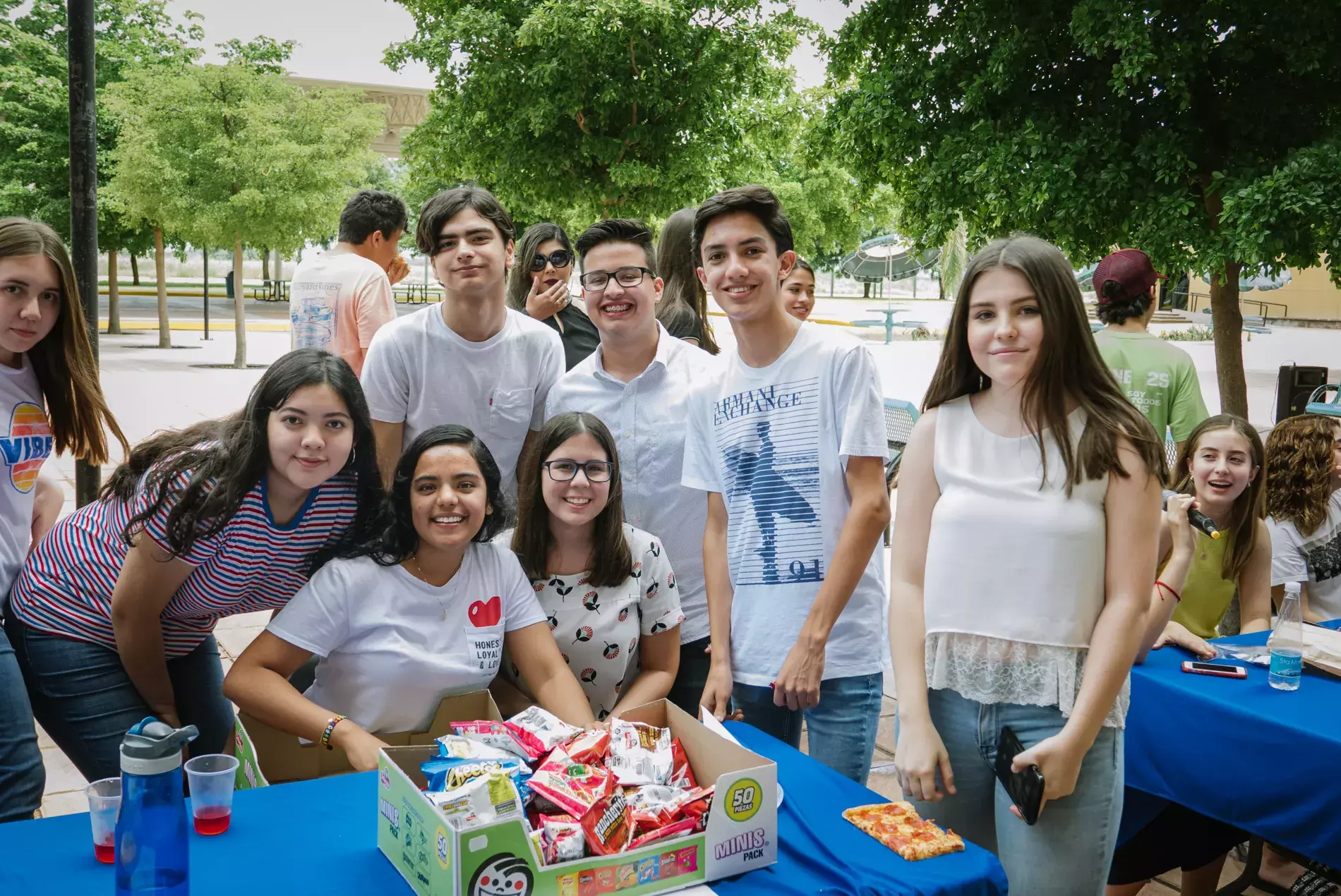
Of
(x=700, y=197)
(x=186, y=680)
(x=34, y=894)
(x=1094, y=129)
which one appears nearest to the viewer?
(x=34, y=894)

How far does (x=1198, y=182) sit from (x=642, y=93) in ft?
17.3

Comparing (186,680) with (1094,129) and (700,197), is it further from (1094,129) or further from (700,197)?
(700,197)

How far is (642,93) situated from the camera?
33.3ft

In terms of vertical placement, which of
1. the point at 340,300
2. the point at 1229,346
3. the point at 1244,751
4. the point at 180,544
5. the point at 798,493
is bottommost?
the point at 1244,751

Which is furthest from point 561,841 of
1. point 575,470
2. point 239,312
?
point 239,312

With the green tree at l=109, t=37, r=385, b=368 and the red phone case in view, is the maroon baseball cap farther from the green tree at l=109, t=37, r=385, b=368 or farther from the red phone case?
the green tree at l=109, t=37, r=385, b=368

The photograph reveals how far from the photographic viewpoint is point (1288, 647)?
2.92 meters

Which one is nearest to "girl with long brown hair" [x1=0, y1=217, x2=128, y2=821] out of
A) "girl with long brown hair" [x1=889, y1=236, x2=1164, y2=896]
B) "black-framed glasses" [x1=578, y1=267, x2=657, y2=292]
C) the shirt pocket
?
the shirt pocket

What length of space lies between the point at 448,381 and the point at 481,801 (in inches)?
66.1

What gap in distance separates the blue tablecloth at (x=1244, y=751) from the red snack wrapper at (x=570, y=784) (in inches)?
72.1

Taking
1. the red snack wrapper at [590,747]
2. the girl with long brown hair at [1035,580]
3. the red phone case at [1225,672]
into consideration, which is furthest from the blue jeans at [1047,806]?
the red phone case at [1225,672]

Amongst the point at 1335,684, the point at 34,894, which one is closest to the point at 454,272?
the point at 34,894

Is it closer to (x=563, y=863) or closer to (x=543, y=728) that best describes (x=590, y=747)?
(x=543, y=728)

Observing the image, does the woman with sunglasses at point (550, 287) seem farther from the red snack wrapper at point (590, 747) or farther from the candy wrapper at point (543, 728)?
the red snack wrapper at point (590, 747)
